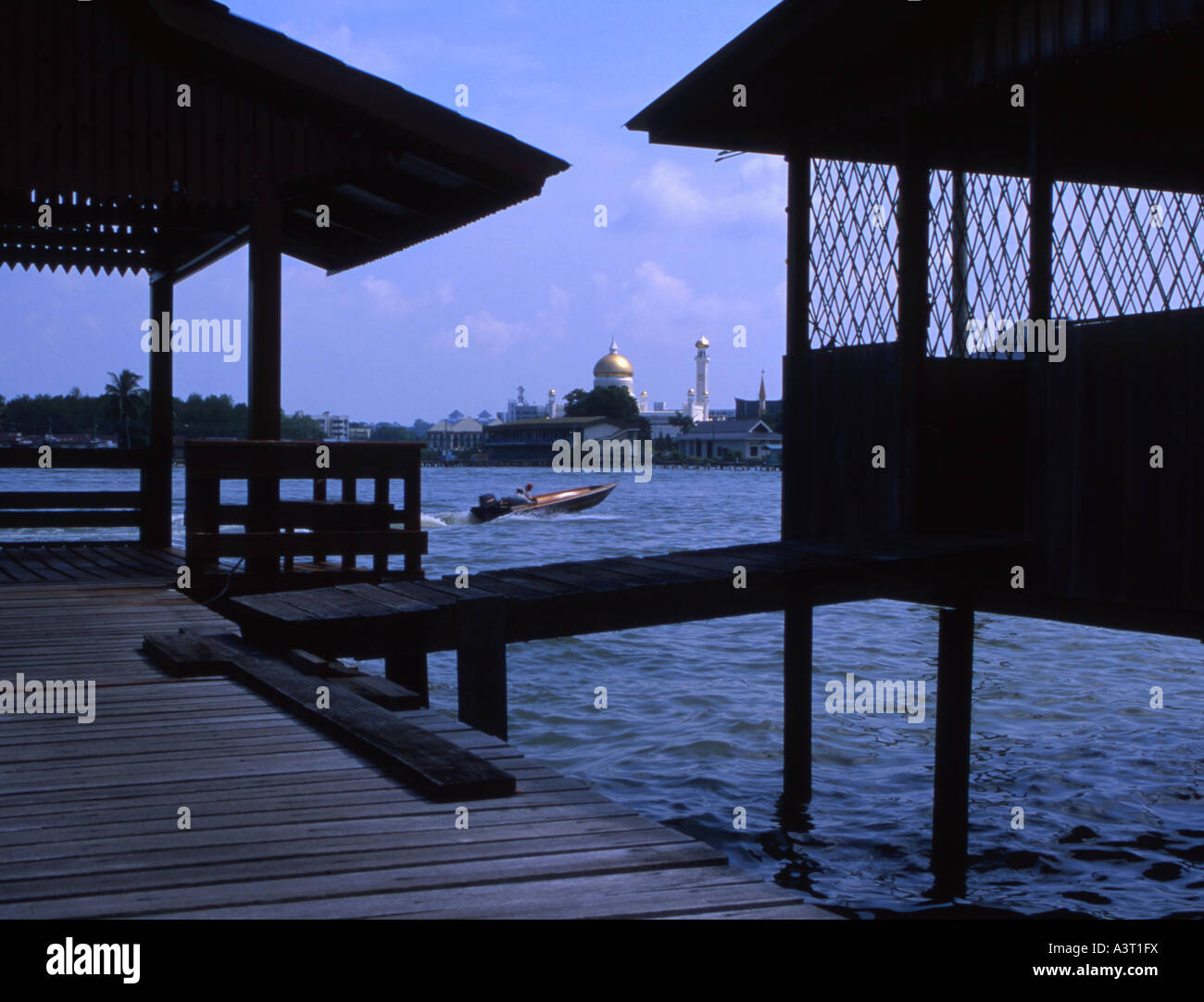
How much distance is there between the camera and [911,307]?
9.14m

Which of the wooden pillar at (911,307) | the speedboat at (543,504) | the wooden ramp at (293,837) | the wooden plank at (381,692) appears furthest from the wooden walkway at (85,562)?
the speedboat at (543,504)

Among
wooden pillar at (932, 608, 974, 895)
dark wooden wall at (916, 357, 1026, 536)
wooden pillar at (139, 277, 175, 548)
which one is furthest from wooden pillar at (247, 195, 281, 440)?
wooden pillar at (932, 608, 974, 895)

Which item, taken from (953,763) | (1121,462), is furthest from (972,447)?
(953,763)

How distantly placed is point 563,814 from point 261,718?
1.89 metres

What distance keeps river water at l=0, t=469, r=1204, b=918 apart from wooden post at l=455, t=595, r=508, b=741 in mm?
2388

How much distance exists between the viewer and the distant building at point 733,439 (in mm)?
152875

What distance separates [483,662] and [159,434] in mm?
7728

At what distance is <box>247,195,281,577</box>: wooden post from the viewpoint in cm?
962

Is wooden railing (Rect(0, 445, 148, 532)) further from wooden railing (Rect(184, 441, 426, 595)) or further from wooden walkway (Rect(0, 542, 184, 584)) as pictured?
wooden railing (Rect(184, 441, 426, 595))

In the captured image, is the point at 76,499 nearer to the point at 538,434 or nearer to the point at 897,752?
the point at 897,752

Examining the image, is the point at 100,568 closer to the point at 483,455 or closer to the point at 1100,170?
the point at 1100,170

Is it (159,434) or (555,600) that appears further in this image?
(159,434)

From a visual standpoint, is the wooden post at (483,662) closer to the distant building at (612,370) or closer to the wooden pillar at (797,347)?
the wooden pillar at (797,347)

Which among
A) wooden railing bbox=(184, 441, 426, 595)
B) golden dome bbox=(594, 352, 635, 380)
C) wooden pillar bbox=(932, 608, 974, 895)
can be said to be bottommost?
wooden pillar bbox=(932, 608, 974, 895)
